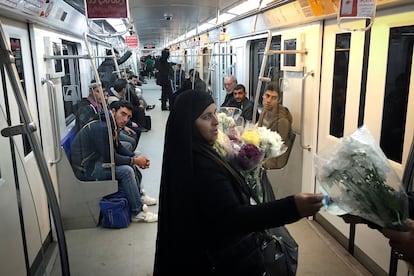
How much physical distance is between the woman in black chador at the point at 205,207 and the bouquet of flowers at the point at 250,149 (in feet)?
0.44

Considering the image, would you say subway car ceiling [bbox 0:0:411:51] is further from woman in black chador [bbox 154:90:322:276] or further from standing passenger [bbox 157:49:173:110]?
standing passenger [bbox 157:49:173:110]

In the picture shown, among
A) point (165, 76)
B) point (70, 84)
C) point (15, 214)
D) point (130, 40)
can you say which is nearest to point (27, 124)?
point (15, 214)

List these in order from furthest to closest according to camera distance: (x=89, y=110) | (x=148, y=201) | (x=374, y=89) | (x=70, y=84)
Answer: (x=70, y=84), (x=148, y=201), (x=89, y=110), (x=374, y=89)

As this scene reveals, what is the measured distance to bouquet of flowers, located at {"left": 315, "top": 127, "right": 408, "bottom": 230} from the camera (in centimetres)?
144

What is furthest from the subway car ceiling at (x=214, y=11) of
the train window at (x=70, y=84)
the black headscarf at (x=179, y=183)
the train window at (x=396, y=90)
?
the black headscarf at (x=179, y=183)

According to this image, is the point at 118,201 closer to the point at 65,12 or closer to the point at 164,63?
the point at 65,12

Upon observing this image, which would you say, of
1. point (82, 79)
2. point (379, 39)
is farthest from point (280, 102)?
point (82, 79)

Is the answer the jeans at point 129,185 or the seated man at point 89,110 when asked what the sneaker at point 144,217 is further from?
the seated man at point 89,110

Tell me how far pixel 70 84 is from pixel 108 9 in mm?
2174

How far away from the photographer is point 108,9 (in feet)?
11.2

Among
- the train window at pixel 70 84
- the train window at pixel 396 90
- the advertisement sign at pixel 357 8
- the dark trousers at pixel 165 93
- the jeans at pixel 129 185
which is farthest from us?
the dark trousers at pixel 165 93

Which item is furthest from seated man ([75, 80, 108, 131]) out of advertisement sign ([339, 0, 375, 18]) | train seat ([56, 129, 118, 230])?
advertisement sign ([339, 0, 375, 18])

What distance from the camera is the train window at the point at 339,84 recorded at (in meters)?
3.36

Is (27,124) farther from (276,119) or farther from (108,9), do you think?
(276,119)
